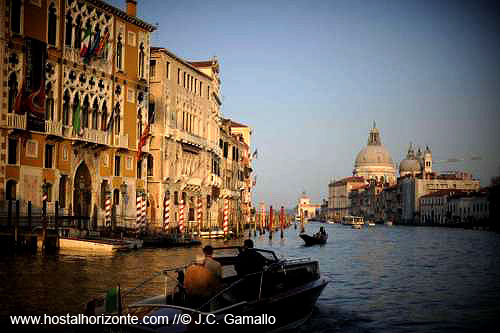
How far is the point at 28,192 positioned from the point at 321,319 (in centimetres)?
2132

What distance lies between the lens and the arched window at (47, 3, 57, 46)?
112 feet

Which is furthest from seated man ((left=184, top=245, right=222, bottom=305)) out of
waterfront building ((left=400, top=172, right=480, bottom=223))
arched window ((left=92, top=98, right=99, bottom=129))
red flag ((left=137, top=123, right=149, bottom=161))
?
waterfront building ((left=400, top=172, right=480, bottom=223))

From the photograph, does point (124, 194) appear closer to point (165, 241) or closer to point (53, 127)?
point (165, 241)

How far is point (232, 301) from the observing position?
433 inches

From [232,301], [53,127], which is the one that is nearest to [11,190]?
[53,127]

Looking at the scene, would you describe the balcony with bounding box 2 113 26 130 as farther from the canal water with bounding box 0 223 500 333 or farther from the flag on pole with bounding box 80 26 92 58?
the canal water with bounding box 0 223 500 333

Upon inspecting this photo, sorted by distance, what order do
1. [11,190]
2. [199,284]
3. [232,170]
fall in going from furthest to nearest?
[232,170] < [11,190] < [199,284]

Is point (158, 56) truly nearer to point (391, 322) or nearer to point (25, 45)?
point (25, 45)

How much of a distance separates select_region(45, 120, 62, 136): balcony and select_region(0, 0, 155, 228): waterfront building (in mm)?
52

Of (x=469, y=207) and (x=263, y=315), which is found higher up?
(x=469, y=207)

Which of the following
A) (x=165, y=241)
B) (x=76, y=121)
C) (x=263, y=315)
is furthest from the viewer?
(x=165, y=241)

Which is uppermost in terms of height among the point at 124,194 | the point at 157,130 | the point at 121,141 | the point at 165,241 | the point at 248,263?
the point at 157,130

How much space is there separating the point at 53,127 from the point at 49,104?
50.4 inches

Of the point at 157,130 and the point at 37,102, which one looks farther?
the point at 157,130
